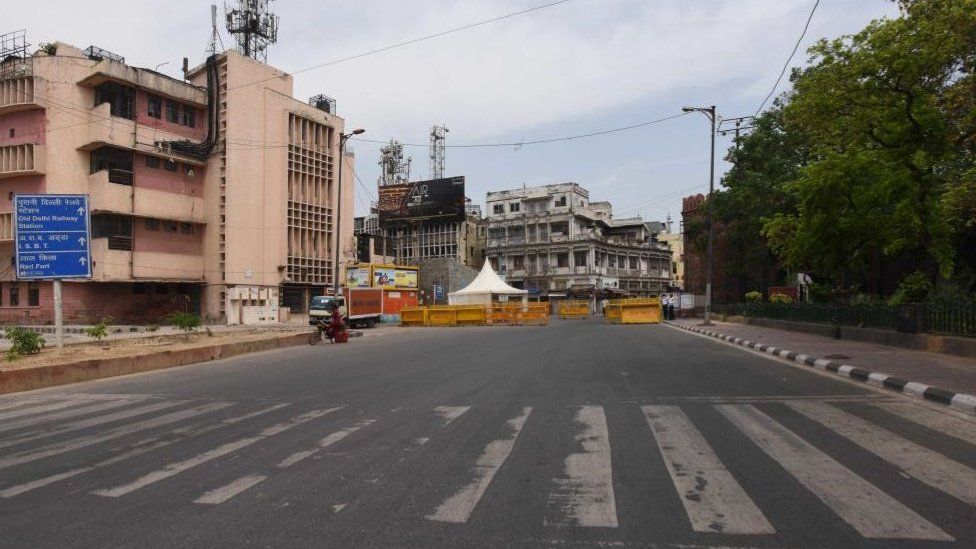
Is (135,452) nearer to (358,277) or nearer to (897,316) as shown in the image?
(897,316)

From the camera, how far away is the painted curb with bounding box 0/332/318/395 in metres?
11.0

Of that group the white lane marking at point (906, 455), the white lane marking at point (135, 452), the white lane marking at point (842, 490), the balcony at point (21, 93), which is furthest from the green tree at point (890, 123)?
the balcony at point (21, 93)

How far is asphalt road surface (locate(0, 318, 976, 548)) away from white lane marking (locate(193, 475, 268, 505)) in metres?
0.02

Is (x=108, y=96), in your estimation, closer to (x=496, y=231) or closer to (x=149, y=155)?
(x=149, y=155)

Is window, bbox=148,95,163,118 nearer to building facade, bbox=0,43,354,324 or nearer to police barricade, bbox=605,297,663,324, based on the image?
building facade, bbox=0,43,354,324

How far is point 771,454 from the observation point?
17.4ft

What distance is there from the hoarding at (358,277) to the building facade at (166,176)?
3351mm

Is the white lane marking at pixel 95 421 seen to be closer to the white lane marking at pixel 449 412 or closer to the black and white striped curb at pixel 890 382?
the white lane marking at pixel 449 412

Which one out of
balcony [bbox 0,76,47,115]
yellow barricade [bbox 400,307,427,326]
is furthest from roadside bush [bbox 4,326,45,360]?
balcony [bbox 0,76,47,115]

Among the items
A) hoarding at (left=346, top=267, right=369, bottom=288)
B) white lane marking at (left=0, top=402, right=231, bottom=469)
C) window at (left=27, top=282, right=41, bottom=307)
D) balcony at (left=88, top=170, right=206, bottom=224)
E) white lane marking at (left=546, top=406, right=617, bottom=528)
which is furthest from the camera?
hoarding at (left=346, top=267, right=369, bottom=288)

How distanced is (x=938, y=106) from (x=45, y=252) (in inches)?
848

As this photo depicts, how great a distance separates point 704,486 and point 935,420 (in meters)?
4.19

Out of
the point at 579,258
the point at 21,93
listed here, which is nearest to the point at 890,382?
the point at 21,93

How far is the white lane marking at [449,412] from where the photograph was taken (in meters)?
7.00
